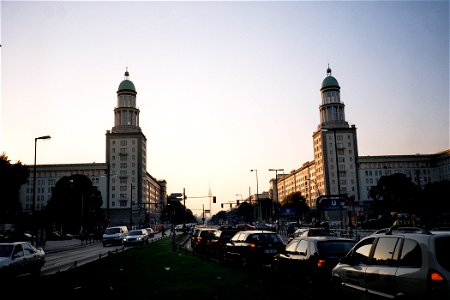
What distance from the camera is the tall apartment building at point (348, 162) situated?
13575 cm

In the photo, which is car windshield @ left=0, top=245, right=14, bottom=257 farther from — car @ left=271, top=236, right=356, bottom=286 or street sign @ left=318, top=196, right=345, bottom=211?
street sign @ left=318, top=196, right=345, bottom=211

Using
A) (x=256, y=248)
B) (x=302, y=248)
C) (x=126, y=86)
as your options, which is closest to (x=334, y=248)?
(x=302, y=248)

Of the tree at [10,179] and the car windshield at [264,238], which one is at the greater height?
the tree at [10,179]

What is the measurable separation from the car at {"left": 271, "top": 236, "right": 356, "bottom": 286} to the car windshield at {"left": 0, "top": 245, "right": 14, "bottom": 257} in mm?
9526

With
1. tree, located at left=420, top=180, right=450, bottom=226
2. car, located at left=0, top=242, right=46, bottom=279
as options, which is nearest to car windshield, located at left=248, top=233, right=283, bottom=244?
car, located at left=0, top=242, right=46, bottom=279

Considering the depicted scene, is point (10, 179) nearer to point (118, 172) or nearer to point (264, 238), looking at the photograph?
point (264, 238)

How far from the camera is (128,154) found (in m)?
136

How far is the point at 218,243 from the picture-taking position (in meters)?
23.5

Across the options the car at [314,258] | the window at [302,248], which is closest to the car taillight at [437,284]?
the car at [314,258]

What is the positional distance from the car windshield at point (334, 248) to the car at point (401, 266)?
2.59 m

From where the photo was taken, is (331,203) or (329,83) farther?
(329,83)

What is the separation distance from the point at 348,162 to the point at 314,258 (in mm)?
131127

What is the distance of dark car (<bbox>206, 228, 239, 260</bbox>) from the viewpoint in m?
A: 22.9

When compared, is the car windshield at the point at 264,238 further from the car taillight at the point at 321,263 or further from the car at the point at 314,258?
the car taillight at the point at 321,263
